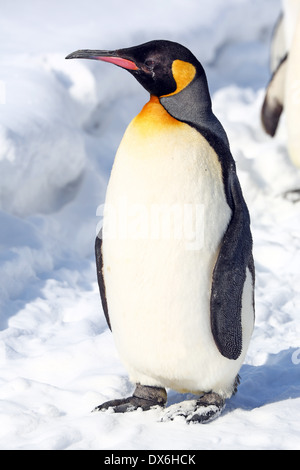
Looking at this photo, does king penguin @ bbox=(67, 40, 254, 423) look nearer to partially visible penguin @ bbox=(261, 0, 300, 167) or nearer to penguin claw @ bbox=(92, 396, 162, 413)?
penguin claw @ bbox=(92, 396, 162, 413)

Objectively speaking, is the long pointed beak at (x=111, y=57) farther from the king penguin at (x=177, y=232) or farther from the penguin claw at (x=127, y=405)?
the penguin claw at (x=127, y=405)

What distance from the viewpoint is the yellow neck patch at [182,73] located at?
2271 mm

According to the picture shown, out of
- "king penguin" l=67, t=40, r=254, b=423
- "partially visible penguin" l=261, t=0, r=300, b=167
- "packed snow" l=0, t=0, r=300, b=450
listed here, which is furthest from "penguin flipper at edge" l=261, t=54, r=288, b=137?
"king penguin" l=67, t=40, r=254, b=423

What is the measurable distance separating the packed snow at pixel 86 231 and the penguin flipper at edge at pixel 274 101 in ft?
0.54

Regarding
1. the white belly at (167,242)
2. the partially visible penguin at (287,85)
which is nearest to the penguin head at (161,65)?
the white belly at (167,242)

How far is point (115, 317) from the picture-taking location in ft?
7.86

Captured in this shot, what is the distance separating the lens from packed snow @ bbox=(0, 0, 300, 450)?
2.25 meters

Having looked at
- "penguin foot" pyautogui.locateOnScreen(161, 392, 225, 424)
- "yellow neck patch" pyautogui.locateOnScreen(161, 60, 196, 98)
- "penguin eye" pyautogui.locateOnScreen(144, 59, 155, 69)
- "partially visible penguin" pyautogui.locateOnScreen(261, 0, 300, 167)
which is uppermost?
"partially visible penguin" pyautogui.locateOnScreen(261, 0, 300, 167)

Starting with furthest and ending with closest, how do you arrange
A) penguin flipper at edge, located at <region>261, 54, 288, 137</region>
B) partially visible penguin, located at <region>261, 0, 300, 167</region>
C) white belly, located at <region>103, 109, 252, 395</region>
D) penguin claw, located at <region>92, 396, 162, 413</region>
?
penguin flipper at edge, located at <region>261, 54, 288, 137</region> < partially visible penguin, located at <region>261, 0, 300, 167</region> < penguin claw, located at <region>92, 396, 162, 413</region> < white belly, located at <region>103, 109, 252, 395</region>

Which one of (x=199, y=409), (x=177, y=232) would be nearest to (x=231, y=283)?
(x=177, y=232)

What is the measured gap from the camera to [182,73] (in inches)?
89.6

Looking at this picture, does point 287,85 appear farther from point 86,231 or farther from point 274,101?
point 86,231

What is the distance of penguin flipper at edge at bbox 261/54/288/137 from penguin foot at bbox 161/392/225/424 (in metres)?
3.39
